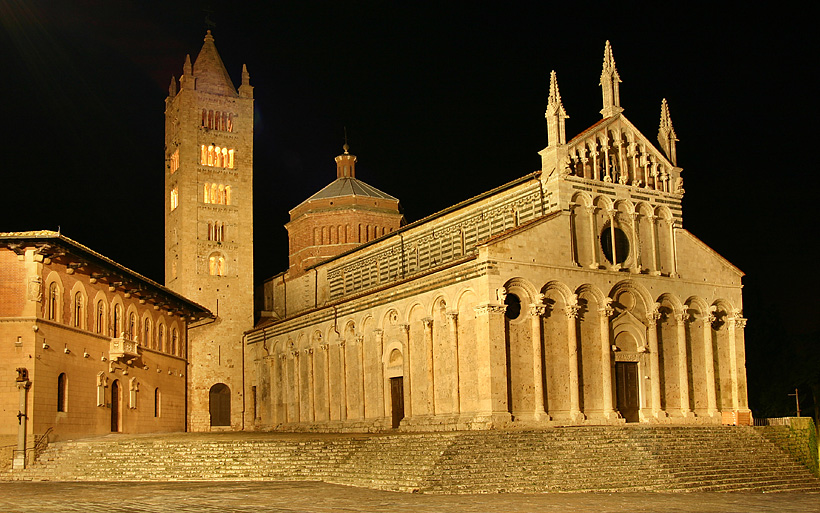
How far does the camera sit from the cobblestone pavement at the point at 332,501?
19.1 meters

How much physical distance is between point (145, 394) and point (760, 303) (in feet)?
129

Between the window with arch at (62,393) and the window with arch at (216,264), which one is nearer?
the window with arch at (62,393)

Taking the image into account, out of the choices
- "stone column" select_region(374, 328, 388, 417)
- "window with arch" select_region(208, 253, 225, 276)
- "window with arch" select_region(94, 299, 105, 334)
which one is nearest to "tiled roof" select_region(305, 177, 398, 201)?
"window with arch" select_region(208, 253, 225, 276)

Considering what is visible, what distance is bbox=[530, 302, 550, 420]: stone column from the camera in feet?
105

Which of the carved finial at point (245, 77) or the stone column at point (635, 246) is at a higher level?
the carved finial at point (245, 77)

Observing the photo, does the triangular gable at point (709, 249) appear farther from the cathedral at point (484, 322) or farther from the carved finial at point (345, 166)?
the carved finial at point (345, 166)

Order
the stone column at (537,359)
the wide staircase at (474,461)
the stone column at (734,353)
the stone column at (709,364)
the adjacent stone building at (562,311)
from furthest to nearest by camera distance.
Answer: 1. the stone column at (734,353)
2. the stone column at (709,364)
3. the adjacent stone building at (562,311)
4. the stone column at (537,359)
5. the wide staircase at (474,461)

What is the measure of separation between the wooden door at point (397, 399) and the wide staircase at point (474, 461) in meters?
8.17

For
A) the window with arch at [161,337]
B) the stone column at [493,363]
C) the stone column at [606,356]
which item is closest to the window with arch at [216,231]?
the window with arch at [161,337]

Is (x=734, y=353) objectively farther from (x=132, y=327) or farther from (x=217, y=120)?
(x=217, y=120)

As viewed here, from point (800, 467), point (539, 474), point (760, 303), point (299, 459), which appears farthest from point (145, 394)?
point (760, 303)

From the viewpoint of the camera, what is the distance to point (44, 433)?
2962 centimetres

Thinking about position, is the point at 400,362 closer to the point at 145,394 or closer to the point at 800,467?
the point at 145,394

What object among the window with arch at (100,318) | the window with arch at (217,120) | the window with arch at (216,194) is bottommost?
the window with arch at (100,318)
